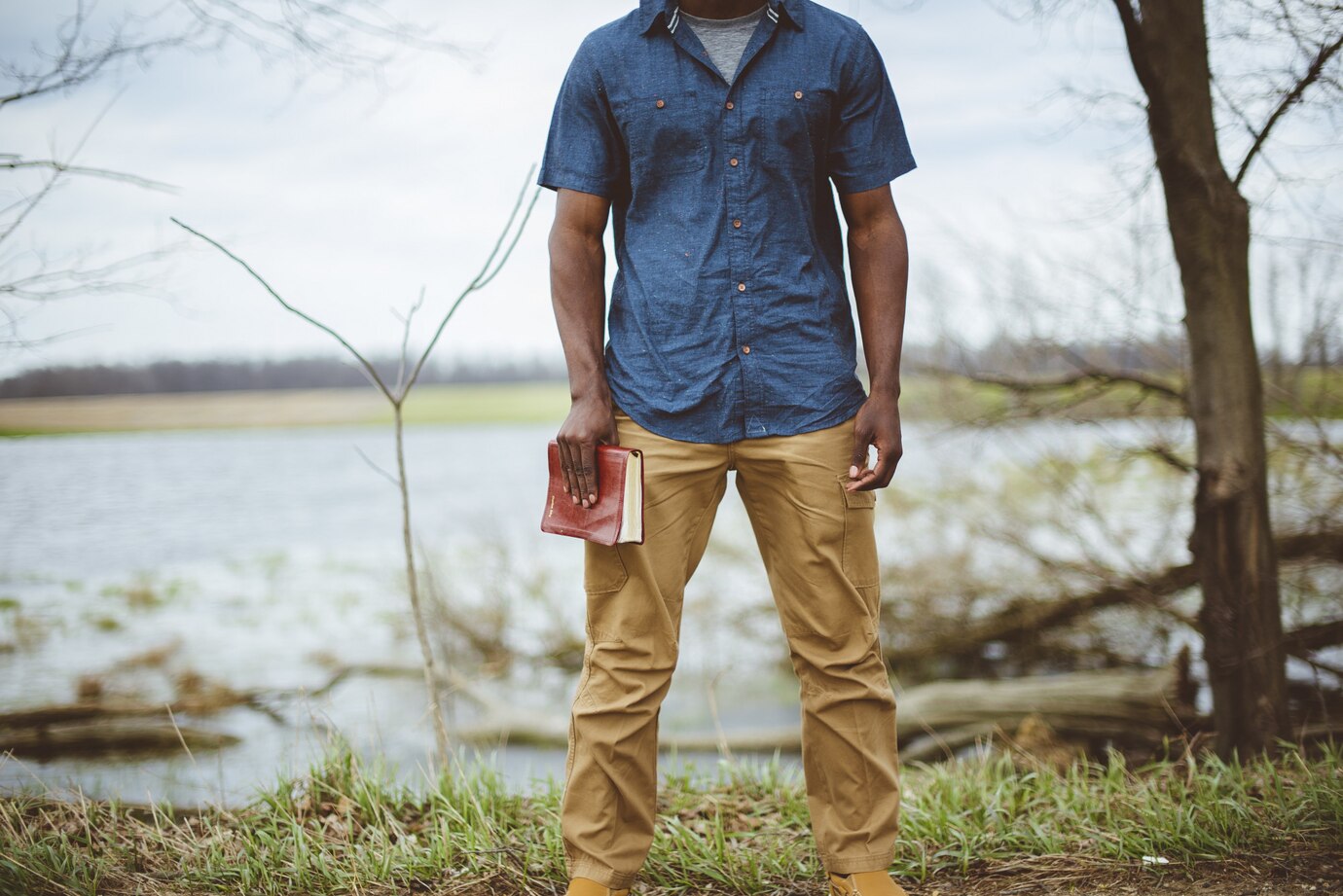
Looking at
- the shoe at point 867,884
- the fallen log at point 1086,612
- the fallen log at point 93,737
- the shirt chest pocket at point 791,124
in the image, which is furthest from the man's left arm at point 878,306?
the fallen log at point 93,737

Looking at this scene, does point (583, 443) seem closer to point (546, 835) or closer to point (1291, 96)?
Result: point (546, 835)

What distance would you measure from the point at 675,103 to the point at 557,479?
2.75 ft

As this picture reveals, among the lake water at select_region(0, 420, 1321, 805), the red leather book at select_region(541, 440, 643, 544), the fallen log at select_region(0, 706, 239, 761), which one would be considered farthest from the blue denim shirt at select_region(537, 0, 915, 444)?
the fallen log at select_region(0, 706, 239, 761)

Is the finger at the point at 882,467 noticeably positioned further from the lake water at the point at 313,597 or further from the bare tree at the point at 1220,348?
the lake water at the point at 313,597

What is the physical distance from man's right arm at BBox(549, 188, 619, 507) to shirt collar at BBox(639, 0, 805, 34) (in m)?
0.39

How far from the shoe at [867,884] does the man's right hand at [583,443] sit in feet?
3.27

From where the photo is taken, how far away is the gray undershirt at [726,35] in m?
1.98

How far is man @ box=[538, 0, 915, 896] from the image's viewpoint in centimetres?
195

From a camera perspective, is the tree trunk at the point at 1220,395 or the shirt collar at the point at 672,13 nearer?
the shirt collar at the point at 672,13

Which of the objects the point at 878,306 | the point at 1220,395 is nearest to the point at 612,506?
the point at 878,306

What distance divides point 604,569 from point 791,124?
1.03 m

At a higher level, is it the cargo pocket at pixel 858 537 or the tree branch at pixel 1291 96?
the tree branch at pixel 1291 96

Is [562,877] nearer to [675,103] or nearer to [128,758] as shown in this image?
[675,103]

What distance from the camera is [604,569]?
6.46 ft
